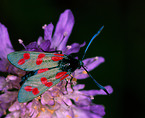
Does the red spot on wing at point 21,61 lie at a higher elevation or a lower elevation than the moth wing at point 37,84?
higher

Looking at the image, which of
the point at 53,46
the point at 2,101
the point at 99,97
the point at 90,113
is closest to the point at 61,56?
the point at 53,46

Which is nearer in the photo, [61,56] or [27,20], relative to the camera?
[61,56]

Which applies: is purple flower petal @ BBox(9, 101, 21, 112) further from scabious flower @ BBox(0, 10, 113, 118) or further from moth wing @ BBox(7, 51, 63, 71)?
moth wing @ BBox(7, 51, 63, 71)

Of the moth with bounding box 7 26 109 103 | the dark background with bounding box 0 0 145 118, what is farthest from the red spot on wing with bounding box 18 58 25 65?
the dark background with bounding box 0 0 145 118

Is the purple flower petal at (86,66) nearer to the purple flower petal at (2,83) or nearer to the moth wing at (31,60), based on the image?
the moth wing at (31,60)

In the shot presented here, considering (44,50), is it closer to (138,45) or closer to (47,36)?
(47,36)

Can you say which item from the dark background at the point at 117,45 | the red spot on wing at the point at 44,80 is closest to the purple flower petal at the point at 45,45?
the red spot on wing at the point at 44,80

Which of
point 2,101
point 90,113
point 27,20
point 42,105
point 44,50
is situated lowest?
point 90,113
